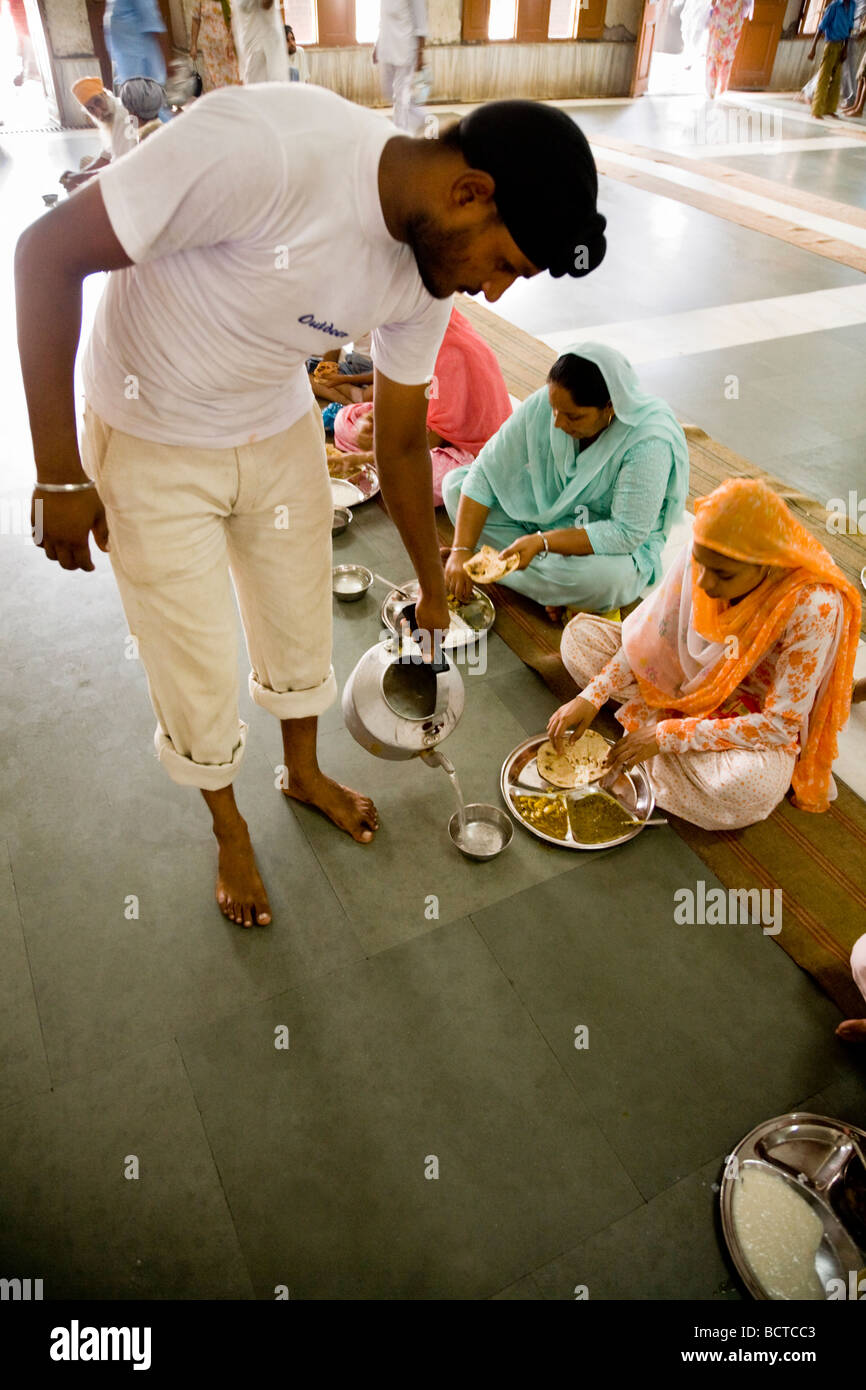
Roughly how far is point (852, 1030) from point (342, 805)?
1209 millimetres

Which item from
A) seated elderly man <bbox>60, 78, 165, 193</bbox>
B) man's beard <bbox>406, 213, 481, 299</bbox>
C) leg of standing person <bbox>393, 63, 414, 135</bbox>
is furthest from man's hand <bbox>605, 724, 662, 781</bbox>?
leg of standing person <bbox>393, 63, 414, 135</bbox>

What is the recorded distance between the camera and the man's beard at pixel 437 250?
101 centimetres

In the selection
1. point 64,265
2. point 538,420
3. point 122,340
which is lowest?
point 538,420

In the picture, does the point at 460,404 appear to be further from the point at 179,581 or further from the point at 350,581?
the point at 179,581

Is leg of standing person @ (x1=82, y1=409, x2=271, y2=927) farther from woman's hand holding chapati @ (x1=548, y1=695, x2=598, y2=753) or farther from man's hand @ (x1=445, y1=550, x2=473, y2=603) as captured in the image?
man's hand @ (x1=445, y1=550, x2=473, y2=603)

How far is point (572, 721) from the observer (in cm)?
211

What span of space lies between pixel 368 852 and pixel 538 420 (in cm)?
143

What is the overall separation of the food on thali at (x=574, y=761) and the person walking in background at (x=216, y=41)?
212 inches

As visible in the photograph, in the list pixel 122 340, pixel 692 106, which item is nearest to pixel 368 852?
pixel 122 340

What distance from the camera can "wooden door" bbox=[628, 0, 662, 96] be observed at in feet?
31.9

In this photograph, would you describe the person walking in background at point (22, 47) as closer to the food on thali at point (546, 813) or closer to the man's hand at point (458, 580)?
the man's hand at point (458, 580)

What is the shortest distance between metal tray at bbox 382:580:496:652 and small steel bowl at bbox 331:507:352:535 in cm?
44
